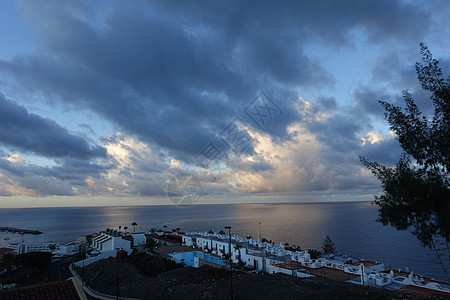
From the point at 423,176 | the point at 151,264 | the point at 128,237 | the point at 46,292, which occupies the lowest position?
the point at 151,264

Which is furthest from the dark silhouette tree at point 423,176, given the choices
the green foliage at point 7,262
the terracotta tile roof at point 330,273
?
the green foliage at point 7,262

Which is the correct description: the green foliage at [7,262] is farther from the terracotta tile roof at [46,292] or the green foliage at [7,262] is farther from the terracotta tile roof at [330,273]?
the terracotta tile roof at [330,273]

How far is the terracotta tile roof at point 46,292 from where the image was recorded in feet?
39.0

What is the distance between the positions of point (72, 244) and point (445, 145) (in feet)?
297

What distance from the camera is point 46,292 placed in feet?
39.9

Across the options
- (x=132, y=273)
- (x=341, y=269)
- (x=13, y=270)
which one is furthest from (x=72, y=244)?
(x=341, y=269)

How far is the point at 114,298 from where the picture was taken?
3088 centimetres

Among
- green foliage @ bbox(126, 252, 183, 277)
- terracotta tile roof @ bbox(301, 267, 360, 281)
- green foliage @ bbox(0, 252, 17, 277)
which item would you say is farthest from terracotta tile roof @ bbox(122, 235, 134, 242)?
terracotta tile roof @ bbox(301, 267, 360, 281)

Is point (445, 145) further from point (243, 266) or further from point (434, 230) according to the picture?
point (243, 266)

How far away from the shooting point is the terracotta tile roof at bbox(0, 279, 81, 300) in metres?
11.9

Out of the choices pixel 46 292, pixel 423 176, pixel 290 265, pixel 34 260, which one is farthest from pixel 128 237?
pixel 423 176

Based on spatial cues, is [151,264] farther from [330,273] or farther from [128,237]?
[330,273]

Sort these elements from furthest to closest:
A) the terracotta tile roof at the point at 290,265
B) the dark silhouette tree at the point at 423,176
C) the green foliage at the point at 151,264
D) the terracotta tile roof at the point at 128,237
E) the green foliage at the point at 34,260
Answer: the terracotta tile roof at the point at 128,237 → the green foliage at the point at 34,260 → the green foliage at the point at 151,264 → the terracotta tile roof at the point at 290,265 → the dark silhouette tree at the point at 423,176

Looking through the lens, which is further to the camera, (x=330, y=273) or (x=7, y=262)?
(x=7, y=262)
